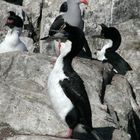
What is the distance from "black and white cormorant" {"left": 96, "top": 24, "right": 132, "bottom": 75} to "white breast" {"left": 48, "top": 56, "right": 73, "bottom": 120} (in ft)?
25.7

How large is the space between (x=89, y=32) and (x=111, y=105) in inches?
290

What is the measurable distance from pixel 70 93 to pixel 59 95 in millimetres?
201

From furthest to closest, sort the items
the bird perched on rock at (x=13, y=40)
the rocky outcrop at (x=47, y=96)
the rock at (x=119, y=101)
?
1. the bird perched on rock at (x=13, y=40)
2. the rock at (x=119, y=101)
3. the rocky outcrop at (x=47, y=96)

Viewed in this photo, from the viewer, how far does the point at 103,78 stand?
17.2m

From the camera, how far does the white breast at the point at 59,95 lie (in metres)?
13.4

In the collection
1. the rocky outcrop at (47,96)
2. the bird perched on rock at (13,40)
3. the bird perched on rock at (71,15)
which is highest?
the bird perched on rock at (71,15)

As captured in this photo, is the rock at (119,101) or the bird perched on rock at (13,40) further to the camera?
the bird perched on rock at (13,40)

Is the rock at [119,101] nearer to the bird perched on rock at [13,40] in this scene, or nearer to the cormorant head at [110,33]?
the bird perched on rock at [13,40]

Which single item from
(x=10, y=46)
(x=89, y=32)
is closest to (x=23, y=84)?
(x=10, y=46)

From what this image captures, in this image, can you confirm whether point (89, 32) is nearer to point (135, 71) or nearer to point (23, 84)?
point (135, 71)

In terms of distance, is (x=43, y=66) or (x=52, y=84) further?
Answer: (x=43, y=66)

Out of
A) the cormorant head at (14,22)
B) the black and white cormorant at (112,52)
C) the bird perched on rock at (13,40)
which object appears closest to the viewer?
the bird perched on rock at (13,40)

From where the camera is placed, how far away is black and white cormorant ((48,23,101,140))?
13.4m

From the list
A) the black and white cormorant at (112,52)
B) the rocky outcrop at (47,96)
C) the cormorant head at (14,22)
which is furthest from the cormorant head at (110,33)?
the cormorant head at (14,22)
